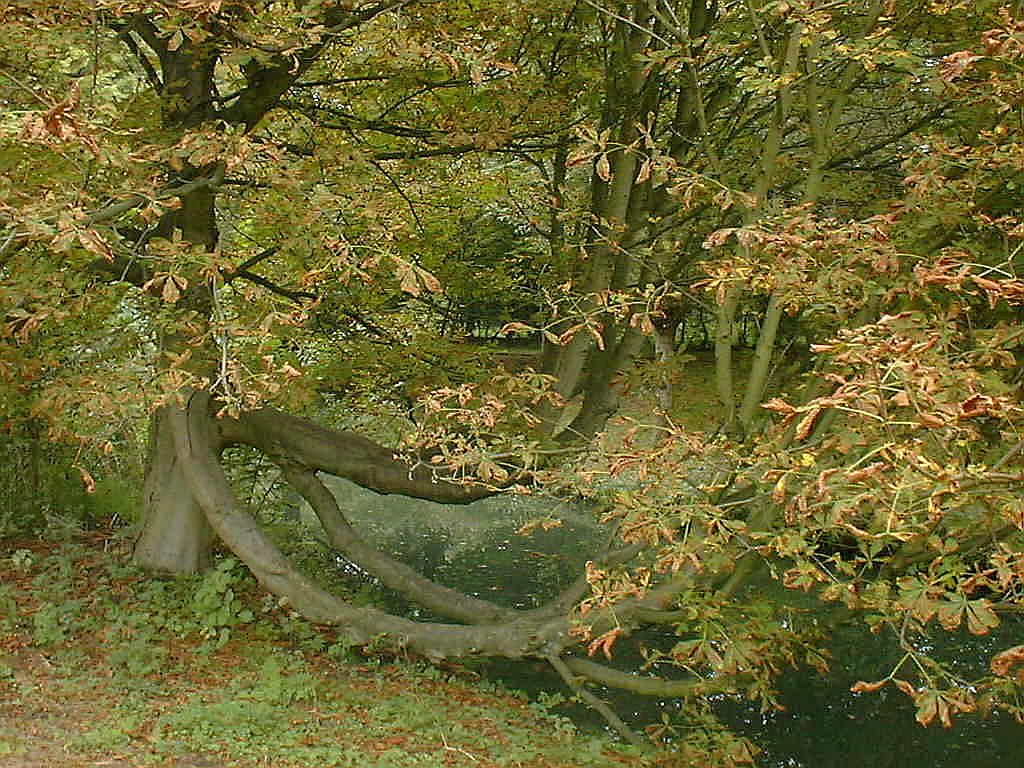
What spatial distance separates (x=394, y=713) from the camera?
6719 mm

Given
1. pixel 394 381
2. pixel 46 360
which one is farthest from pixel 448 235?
pixel 46 360

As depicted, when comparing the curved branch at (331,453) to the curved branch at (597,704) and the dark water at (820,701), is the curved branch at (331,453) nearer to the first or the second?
the dark water at (820,701)

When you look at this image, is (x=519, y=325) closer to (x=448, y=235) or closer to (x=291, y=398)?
(x=291, y=398)

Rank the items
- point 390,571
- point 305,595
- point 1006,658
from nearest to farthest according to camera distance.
Answer: point 1006,658 < point 305,595 < point 390,571

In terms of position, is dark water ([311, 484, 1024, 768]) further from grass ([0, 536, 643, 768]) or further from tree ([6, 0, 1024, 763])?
grass ([0, 536, 643, 768])

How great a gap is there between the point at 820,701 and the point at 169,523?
5.89 m

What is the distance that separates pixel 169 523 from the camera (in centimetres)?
897

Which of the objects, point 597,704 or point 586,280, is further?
point 586,280

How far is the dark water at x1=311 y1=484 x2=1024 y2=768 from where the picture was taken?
324 inches

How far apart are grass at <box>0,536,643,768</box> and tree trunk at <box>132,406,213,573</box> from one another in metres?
0.25

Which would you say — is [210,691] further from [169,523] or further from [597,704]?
[169,523]

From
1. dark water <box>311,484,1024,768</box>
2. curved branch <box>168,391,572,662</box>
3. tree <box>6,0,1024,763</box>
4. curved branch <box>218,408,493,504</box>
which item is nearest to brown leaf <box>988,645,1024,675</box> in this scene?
tree <box>6,0,1024,763</box>

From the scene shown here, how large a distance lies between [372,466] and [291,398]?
4.00ft

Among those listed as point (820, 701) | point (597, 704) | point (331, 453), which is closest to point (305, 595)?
point (331, 453)
